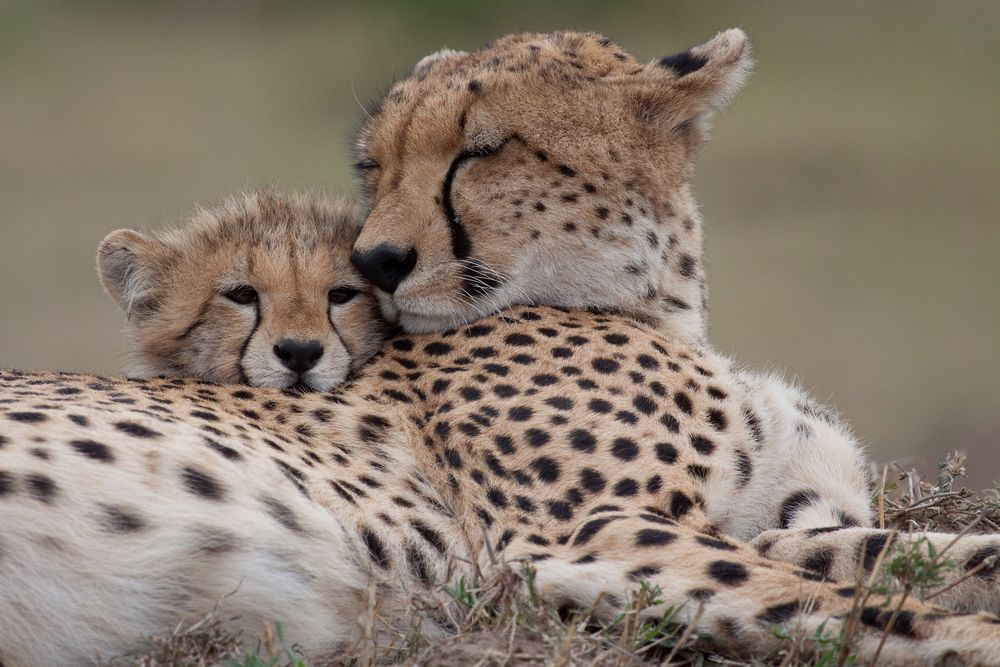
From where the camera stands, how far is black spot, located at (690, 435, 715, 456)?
2787 millimetres

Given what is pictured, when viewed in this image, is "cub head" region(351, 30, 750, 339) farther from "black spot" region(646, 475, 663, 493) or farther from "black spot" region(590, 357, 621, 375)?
"black spot" region(646, 475, 663, 493)

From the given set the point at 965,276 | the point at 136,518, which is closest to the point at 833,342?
the point at 965,276

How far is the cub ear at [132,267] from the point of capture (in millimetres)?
3211

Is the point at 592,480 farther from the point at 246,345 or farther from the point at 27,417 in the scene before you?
the point at 27,417

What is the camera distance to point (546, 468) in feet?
8.96

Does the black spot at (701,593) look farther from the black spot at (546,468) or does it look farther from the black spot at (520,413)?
the black spot at (520,413)

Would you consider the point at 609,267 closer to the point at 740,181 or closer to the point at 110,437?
the point at 110,437

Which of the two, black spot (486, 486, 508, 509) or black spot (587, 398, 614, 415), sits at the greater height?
black spot (587, 398, 614, 415)

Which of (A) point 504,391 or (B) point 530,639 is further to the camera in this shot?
(A) point 504,391

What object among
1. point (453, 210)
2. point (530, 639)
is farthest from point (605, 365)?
point (530, 639)

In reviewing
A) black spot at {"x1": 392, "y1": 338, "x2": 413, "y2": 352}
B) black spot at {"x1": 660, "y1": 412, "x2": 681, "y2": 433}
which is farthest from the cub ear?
black spot at {"x1": 660, "y1": 412, "x2": 681, "y2": 433}

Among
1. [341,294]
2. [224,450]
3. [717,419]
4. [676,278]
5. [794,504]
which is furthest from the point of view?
[676,278]

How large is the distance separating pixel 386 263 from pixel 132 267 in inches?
22.2

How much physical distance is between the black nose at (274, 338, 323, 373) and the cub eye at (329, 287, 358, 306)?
15 centimetres
